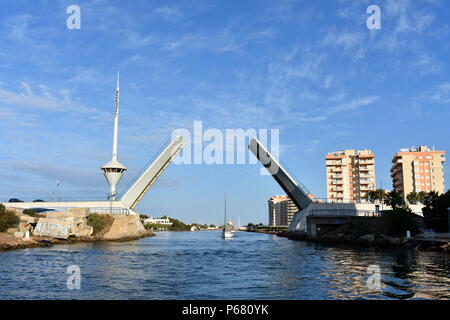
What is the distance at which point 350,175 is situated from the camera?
3031 inches

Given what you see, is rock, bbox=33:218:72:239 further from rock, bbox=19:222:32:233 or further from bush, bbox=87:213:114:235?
bush, bbox=87:213:114:235

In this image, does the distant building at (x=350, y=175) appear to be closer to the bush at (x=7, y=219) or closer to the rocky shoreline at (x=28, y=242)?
the rocky shoreline at (x=28, y=242)

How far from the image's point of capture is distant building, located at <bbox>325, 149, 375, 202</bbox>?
247 ft

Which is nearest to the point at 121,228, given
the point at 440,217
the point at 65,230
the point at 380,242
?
the point at 65,230

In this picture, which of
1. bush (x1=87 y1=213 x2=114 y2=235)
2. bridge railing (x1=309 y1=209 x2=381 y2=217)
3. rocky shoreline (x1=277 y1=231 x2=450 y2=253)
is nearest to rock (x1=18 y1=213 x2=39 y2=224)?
bush (x1=87 y1=213 x2=114 y2=235)

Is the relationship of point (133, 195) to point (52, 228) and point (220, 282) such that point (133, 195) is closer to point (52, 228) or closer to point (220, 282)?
point (52, 228)

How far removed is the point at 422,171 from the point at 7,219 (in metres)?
69.6

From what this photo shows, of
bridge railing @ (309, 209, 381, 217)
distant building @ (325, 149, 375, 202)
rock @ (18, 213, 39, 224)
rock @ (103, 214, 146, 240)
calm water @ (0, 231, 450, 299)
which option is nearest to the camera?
calm water @ (0, 231, 450, 299)

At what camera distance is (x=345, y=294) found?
33.9 ft

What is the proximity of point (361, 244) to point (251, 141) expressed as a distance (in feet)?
52.8

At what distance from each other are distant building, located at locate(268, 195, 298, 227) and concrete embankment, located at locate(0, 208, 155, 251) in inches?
3301

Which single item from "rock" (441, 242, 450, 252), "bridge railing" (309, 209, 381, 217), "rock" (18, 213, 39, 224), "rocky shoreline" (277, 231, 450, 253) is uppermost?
"bridge railing" (309, 209, 381, 217)

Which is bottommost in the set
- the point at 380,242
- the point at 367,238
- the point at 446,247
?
the point at 380,242
